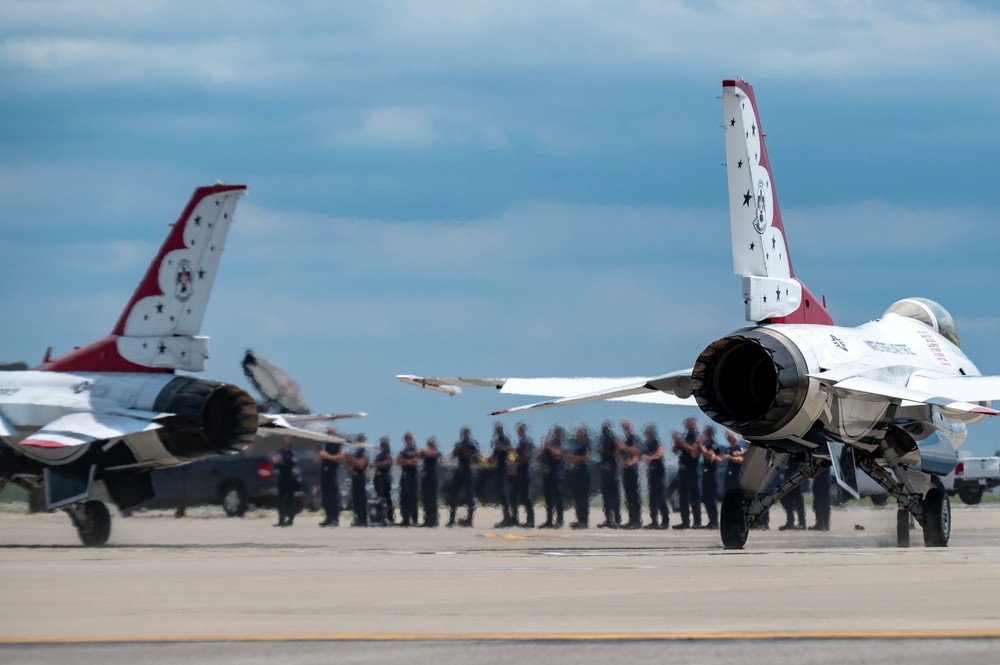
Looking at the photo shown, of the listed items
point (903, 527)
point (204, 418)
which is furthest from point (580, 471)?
point (204, 418)

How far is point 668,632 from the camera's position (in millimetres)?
6977

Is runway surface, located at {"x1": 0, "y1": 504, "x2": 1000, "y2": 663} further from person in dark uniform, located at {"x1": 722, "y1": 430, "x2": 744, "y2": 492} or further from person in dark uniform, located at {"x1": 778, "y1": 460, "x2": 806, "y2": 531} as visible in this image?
person in dark uniform, located at {"x1": 778, "y1": 460, "x2": 806, "y2": 531}

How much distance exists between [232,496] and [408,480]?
3.70m

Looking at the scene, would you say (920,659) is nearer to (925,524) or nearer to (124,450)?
(925,524)

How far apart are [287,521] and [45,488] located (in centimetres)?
866

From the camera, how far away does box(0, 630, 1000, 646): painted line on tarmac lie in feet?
22.0

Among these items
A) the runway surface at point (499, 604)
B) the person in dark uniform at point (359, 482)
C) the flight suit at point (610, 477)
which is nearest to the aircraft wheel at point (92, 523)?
the runway surface at point (499, 604)

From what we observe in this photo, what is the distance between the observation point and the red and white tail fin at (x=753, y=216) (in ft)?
52.4

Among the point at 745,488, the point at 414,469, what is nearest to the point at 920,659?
the point at 745,488

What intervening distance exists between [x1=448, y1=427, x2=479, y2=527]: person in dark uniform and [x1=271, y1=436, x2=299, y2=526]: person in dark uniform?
3.28 m

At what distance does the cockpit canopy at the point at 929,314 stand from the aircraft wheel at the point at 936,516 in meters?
3.49

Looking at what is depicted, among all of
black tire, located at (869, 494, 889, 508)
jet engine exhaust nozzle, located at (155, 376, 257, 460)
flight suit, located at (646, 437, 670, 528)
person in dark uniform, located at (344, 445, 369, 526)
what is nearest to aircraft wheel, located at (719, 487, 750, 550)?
jet engine exhaust nozzle, located at (155, 376, 257, 460)

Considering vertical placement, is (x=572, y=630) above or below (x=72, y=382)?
below

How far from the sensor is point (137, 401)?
18625 millimetres
